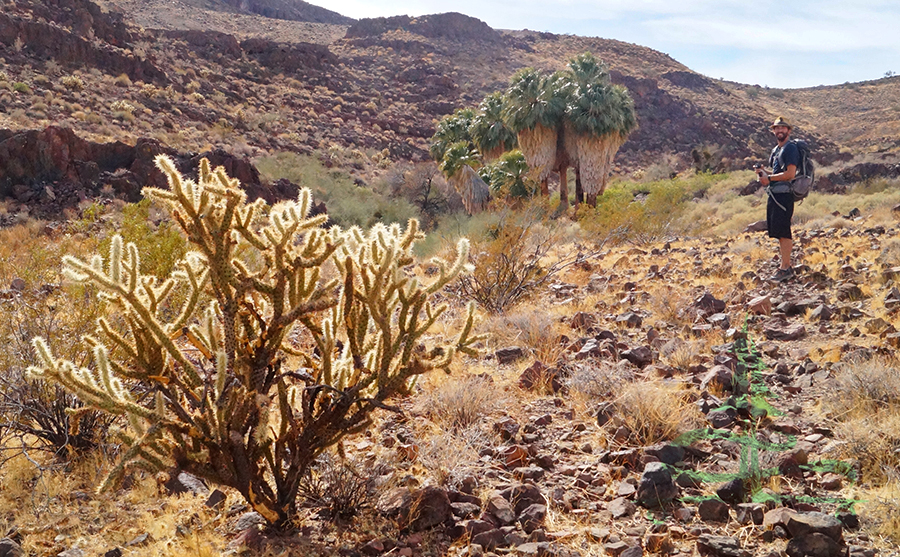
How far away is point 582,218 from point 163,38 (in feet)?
136

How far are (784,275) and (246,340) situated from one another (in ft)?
22.2

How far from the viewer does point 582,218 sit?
14914mm

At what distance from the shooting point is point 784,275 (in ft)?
23.2

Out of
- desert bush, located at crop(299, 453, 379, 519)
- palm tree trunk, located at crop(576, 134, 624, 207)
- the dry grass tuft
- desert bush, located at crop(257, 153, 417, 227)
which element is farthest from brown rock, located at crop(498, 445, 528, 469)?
palm tree trunk, located at crop(576, 134, 624, 207)

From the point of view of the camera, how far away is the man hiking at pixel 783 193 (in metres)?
7.19

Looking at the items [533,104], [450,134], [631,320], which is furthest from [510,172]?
[631,320]

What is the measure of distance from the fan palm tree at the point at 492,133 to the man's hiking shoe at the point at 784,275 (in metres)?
19.5

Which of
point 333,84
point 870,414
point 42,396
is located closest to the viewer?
point 870,414

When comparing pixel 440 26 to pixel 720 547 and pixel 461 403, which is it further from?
pixel 720 547

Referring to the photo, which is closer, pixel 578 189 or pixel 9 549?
pixel 9 549

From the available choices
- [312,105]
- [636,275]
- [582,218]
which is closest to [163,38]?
[312,105]

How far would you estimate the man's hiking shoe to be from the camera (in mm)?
7008

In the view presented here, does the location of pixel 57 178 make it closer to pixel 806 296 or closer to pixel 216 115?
pixel 216 115

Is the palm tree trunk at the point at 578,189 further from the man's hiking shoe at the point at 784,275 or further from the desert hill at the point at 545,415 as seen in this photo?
the man's hiking shoe at the point at 784,275
